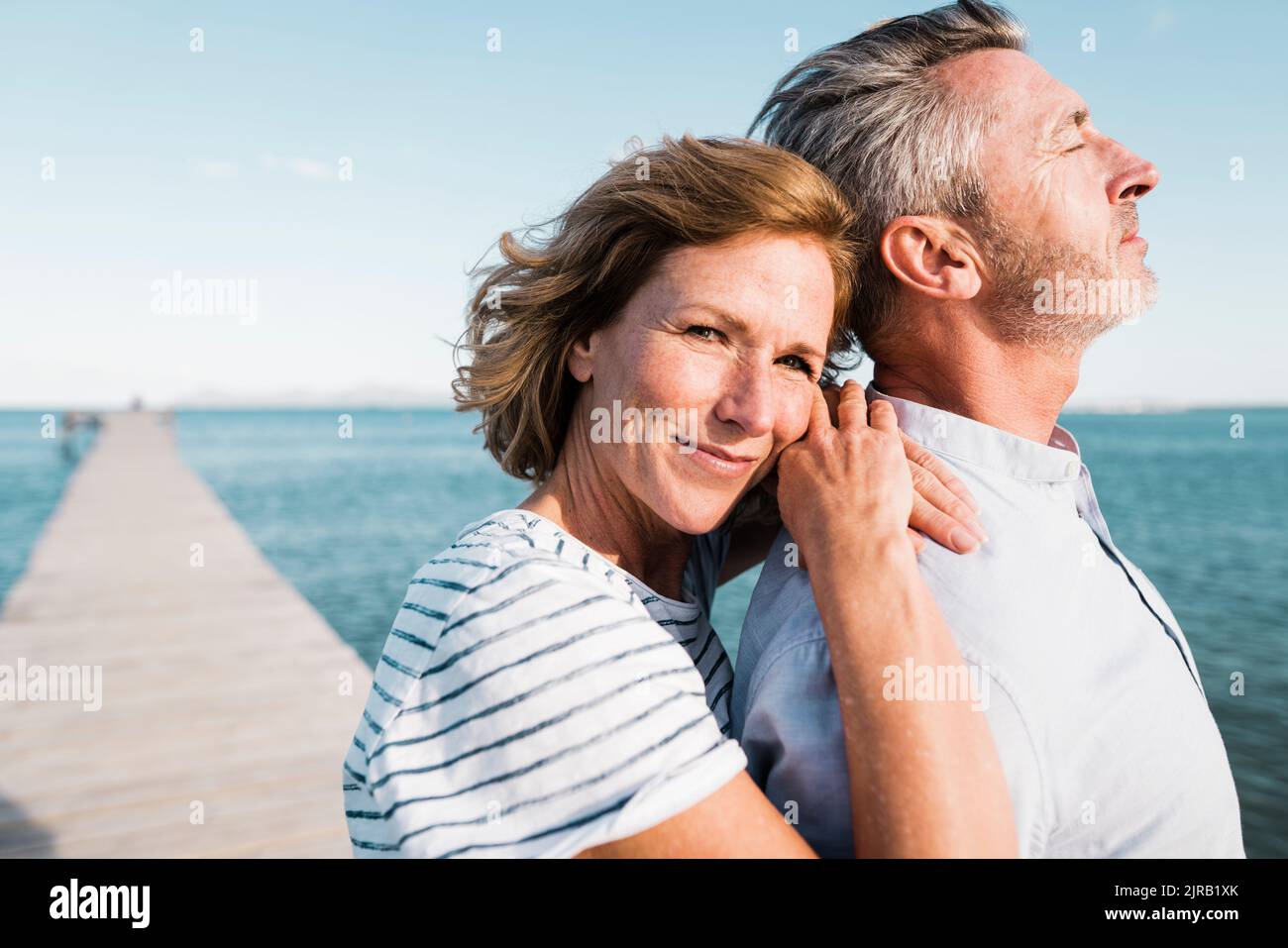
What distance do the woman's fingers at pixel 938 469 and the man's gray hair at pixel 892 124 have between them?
38cm

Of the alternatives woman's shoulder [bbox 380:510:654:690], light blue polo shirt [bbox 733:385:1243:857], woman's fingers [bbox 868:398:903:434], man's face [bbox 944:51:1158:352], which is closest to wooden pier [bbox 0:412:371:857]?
woman's shoulder [bbox 380:510:654:690]

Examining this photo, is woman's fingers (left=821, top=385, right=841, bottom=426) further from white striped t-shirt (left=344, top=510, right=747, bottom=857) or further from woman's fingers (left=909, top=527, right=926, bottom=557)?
white striped t-shirt (left=344, top=510, right=747, bottom=857)

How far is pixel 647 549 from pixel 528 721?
2.65ft

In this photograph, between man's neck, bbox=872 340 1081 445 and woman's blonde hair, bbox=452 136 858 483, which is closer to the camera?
woman's blonde hair, bbox=452 136 858 483

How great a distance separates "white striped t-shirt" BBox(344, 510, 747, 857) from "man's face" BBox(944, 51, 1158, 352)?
1.21 metres

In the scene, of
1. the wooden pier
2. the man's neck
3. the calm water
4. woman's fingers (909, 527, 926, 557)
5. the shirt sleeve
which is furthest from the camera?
the calm water

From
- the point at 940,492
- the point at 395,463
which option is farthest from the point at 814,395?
the point at 395,463

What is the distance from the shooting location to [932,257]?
2074mm

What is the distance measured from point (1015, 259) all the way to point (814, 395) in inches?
21.7

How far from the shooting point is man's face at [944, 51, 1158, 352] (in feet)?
6.53

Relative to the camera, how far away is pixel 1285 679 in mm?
10352

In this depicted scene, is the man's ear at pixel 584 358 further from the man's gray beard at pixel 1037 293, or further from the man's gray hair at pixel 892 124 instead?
the man's gray beard at pixel 1037 293

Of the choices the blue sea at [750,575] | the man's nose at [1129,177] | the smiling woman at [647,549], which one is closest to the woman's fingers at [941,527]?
the smiling woman at [647,549]

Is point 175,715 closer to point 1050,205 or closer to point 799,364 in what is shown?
point 799,364
